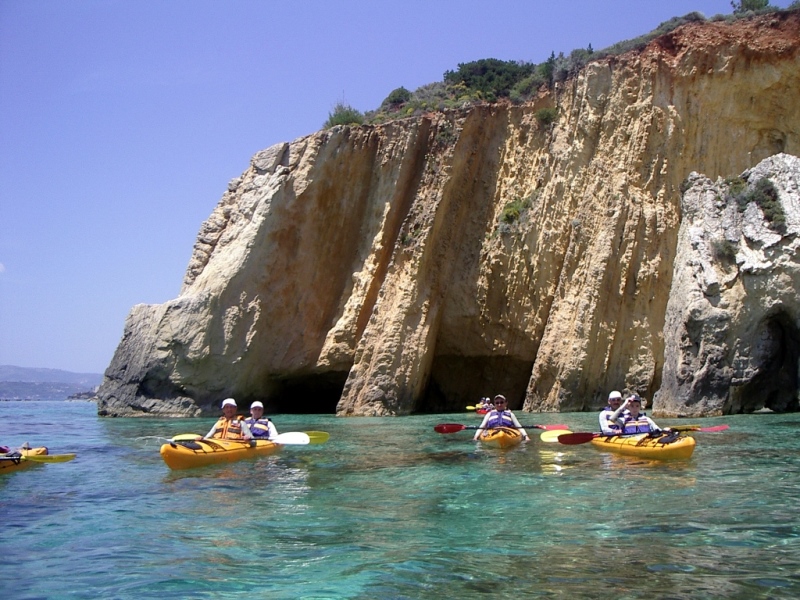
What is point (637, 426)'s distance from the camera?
14.2 metres

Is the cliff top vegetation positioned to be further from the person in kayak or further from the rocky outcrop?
the person in kayak

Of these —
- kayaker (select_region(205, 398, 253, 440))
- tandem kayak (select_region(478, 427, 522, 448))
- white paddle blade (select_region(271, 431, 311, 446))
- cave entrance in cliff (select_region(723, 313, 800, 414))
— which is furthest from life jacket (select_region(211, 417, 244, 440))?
cave entrance in cliff (select_region(723, 313, 800, 414))

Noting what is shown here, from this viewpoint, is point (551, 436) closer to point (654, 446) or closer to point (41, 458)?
point (654, 446)

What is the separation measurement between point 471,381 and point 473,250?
551 cm

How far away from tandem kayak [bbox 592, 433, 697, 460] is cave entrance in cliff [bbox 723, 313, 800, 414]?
785cm

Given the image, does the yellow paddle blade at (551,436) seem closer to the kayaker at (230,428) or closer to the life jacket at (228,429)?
the kayaker at (230,428)

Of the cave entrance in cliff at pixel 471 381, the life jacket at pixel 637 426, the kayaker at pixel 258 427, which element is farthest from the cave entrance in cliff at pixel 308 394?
the life jacket at pixel 637 426

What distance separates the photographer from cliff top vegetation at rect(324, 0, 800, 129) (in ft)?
89.1

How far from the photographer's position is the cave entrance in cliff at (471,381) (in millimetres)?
29797

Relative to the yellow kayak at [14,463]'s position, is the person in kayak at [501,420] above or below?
above

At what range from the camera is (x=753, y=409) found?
68.0 feet

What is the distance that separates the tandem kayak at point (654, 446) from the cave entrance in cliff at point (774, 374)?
7.85 metres

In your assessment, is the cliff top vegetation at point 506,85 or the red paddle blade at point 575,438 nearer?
the red paddle blade at point 575,438

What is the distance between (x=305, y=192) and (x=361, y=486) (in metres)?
19.6
